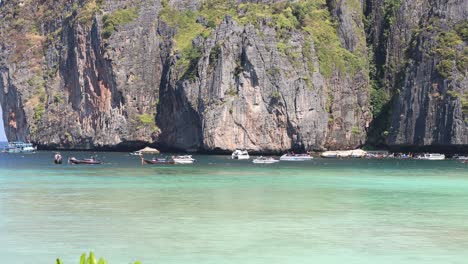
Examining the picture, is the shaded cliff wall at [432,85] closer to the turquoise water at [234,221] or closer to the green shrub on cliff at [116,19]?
the green shrub on cliff at [116,19]

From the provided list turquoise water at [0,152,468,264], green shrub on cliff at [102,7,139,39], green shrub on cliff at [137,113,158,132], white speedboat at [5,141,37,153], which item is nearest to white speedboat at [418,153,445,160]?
green shrub on cliff at [137,113,158,132]

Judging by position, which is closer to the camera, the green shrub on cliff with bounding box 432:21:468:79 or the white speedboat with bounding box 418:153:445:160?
the white speedboat with bounding box 418:153:445:160

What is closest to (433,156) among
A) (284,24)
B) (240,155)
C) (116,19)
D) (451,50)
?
(451,50)

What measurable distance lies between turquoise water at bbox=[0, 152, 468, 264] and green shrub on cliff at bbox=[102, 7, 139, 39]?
73.0 m

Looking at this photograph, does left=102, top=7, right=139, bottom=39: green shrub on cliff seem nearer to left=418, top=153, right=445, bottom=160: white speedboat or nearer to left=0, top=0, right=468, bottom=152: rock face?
left=0, top=0, right=468, bottom=152: rock face

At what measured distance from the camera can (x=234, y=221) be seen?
3450 cm

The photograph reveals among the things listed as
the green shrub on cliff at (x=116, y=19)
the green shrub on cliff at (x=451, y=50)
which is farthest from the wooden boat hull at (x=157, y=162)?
the green shrub on cliff at (x=116, y=19)

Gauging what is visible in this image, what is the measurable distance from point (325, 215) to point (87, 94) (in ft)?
330

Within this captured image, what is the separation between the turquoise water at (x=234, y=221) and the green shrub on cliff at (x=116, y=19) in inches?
2874

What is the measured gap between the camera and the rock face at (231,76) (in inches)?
4486

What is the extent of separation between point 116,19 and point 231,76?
2646cm

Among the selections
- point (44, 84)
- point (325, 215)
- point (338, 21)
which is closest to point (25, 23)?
point (44, 84)

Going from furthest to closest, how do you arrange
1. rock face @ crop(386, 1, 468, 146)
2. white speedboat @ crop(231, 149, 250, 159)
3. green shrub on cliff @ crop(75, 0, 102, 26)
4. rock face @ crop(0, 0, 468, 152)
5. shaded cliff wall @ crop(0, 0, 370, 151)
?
green shrub on cliff @ crop(75, 0, 102, 26) < shaded cliff wall @ crop(0, 0, 370, 151) < rock face @ crop(0, 0, 468, 152) < rock face @ crop(386, 1, 468, 146) < white speedboat @ crop(231, 149, 250, 159)

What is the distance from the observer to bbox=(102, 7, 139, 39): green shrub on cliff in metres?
129
